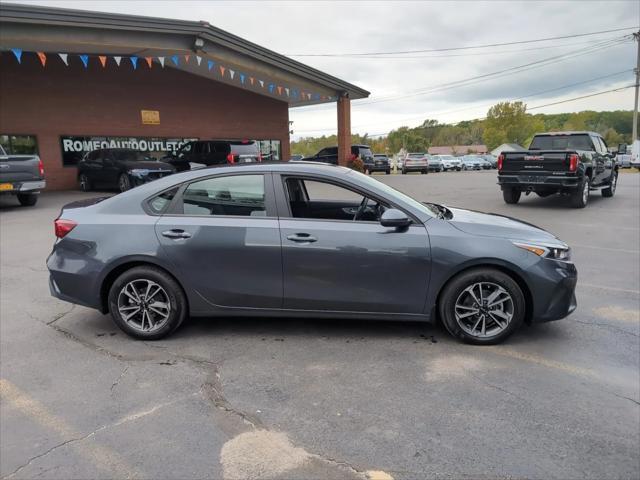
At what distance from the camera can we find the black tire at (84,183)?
56.1 feet

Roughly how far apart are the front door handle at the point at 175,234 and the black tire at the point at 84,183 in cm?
1461

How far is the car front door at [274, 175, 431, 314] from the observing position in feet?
13.0

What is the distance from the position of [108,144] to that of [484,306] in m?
18.8

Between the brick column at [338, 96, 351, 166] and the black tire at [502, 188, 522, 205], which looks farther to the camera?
the brick column at [338, 96, 351, 166]

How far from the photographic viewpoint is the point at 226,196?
4.25 metres

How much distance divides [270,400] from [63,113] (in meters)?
18.3

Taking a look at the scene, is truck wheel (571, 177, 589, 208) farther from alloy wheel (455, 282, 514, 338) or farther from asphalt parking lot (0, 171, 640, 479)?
alloy wheel (455, 282, 514, 338)

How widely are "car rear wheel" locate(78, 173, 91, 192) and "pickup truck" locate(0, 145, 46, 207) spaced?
4.25 meters

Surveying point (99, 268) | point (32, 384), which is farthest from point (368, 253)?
point (32, 384)

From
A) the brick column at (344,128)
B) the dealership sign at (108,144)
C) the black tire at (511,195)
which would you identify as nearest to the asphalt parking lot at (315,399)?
the black tire at (511,195)

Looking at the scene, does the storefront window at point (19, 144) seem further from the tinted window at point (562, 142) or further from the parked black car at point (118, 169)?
the tinted window at point (562, 142)

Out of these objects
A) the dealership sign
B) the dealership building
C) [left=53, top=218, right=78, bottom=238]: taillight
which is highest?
the dealership building

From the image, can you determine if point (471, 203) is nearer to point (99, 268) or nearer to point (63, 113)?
point (99, 268)

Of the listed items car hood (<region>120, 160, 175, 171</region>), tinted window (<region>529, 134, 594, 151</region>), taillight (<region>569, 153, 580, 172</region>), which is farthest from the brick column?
taillight (<region>569, 153, 580, 172</region>)
